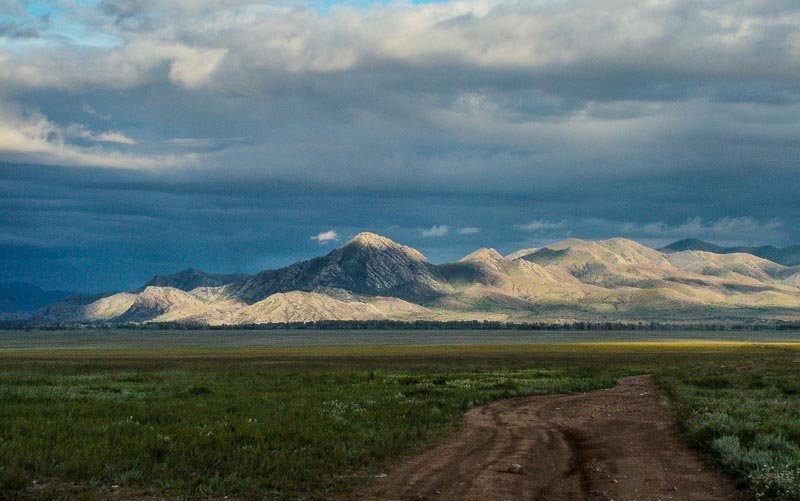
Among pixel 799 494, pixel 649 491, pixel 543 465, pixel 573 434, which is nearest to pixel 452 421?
pixel 573 434

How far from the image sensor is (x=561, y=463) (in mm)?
22547

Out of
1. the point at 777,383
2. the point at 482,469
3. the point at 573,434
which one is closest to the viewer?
the point at 482,469

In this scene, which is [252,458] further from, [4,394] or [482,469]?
[4,394]

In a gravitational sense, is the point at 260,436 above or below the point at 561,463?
above

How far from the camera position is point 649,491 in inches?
733

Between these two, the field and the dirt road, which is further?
the field

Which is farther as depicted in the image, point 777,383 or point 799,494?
point 777,383

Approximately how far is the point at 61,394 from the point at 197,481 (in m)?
23.6

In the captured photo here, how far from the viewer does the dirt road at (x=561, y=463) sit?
1855 cm

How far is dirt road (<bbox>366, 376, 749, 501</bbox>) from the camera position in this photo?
Answer: 1855 cm

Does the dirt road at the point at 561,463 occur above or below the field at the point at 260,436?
below

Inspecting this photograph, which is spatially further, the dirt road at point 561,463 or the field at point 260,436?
the field at point 260,436

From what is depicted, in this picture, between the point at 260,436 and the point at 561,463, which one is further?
the point at 260,436

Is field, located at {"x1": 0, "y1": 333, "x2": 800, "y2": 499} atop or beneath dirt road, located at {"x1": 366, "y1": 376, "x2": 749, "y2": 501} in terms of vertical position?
atop
